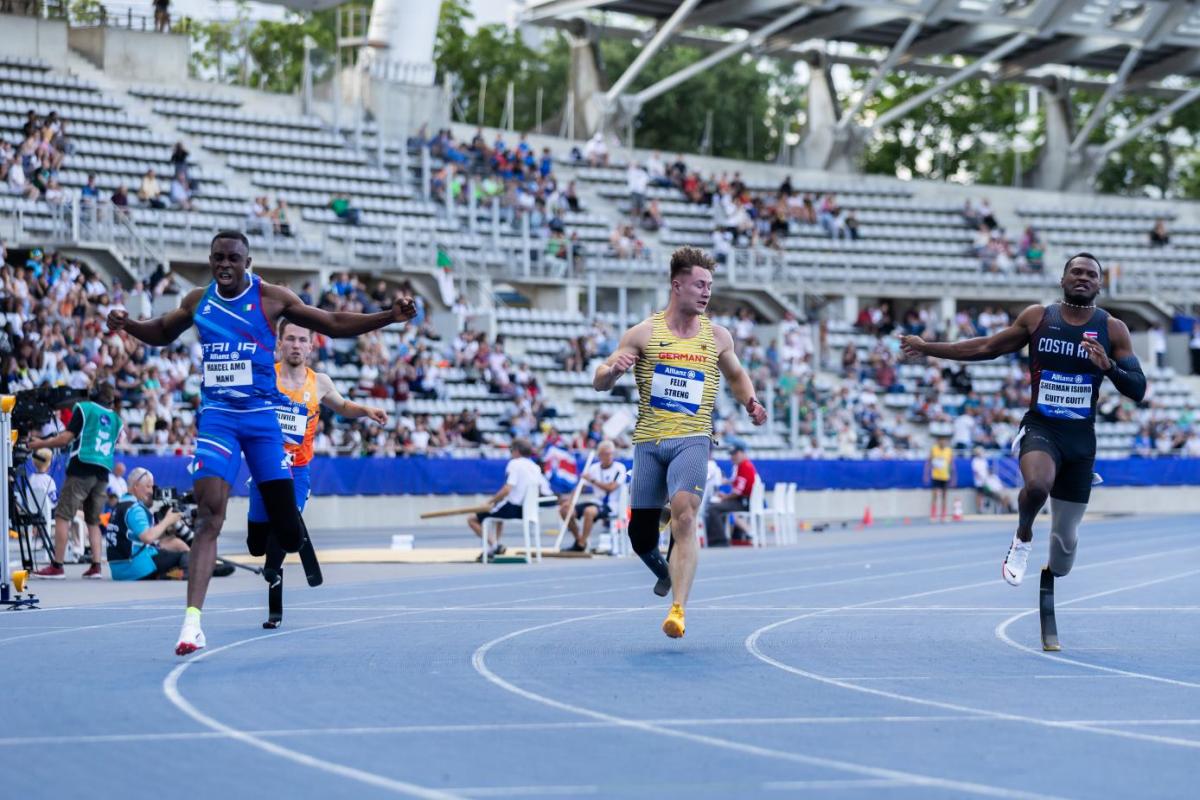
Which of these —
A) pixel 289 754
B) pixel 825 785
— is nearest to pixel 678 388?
pixel 289 754

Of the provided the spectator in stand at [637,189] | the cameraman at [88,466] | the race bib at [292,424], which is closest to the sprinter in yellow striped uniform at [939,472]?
the spectator in stand at [637,189]

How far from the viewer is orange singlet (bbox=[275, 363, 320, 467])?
13.8m

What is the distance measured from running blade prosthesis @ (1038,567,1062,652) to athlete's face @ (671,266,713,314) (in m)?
2.64

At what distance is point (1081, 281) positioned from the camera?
11.6 m

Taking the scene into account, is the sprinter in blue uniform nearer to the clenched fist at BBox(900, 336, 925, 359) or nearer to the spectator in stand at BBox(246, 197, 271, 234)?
the clenched fist at BBox(900, 336, 925, 359)

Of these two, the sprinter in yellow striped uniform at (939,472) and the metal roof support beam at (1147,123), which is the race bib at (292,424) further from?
the metal roof support beam at (1147,123)

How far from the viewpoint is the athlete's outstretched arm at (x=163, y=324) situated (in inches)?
437

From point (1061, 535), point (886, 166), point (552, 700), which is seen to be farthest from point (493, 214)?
point (886, 166)

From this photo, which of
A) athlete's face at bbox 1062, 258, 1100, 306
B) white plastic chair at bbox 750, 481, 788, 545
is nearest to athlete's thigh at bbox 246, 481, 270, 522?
athlete's face at bbox 1062, 258, 1100, 306

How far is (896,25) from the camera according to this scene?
182 feet

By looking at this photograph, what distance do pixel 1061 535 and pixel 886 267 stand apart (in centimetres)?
4078

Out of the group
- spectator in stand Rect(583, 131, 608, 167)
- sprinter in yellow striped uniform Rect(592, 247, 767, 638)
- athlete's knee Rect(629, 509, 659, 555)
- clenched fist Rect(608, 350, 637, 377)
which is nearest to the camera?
clenched fist Rect(608, 350, 637, 377)

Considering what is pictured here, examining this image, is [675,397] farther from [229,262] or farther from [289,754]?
[289,754]

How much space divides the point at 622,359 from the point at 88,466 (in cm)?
1014
